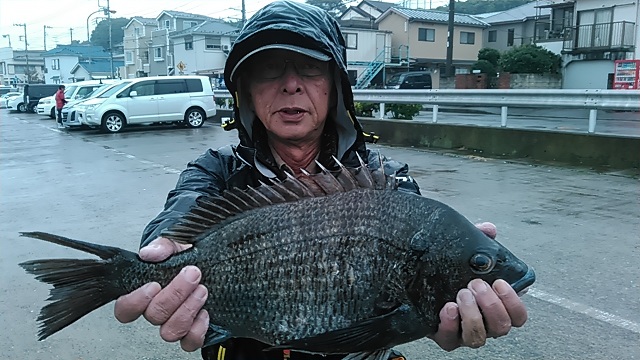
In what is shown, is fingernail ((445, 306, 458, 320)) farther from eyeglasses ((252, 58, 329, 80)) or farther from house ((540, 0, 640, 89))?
house ((540, 0, 640, 89))

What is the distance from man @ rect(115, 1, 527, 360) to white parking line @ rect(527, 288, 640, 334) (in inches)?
93.8

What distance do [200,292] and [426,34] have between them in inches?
1878

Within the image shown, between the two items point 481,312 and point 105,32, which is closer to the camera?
point 481,312

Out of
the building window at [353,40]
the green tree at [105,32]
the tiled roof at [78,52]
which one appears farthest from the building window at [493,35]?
the green tree at [105,32]

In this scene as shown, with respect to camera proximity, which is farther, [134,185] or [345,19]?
[345,19]

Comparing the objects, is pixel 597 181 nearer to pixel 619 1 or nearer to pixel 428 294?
pixel 428 294

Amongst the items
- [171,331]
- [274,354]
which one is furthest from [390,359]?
[171,331]

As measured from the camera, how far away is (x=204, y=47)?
54.2 m

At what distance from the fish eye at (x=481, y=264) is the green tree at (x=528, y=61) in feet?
111

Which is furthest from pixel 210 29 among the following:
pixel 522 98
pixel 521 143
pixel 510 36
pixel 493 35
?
pixel 521 143

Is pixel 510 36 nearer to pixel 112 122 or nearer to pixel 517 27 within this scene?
pixel 517 27

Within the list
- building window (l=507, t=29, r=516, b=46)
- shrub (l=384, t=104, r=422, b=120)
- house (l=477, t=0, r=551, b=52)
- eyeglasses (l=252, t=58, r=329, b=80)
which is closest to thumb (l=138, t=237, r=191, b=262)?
eyeglasses (l=252, t=58, r=329, b=80)

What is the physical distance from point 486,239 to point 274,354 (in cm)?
79

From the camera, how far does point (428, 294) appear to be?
5.16 feet
